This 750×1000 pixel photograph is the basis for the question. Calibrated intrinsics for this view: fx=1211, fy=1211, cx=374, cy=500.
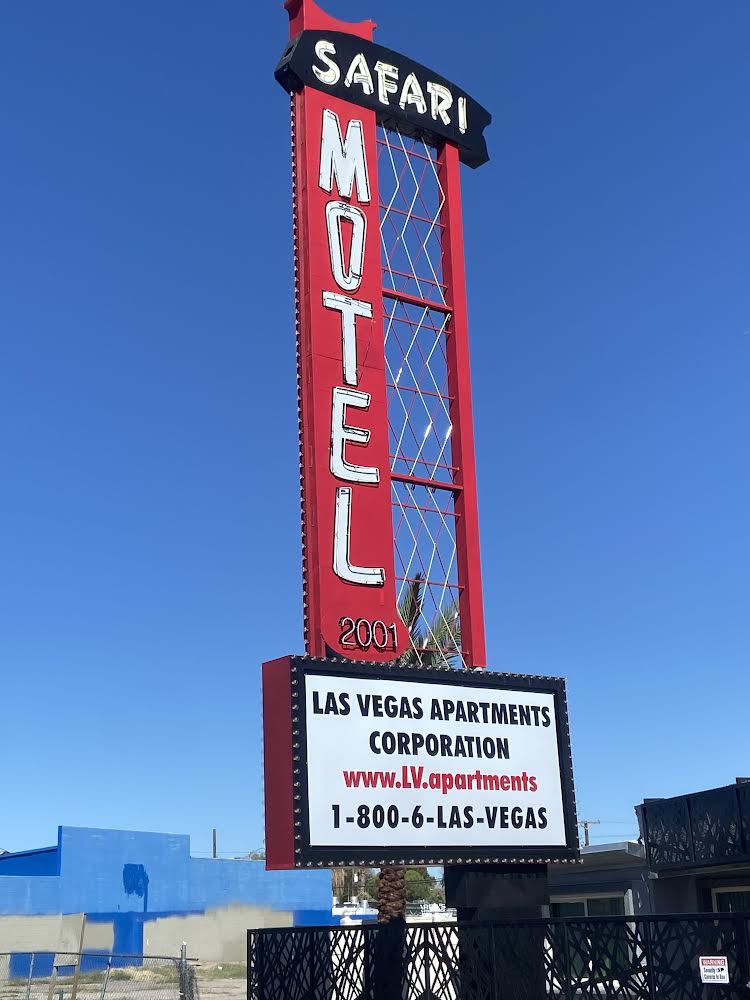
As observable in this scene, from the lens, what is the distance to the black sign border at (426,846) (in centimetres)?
1708

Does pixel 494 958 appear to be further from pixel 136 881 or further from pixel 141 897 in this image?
pixel 141 897

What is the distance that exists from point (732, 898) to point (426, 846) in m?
12.4

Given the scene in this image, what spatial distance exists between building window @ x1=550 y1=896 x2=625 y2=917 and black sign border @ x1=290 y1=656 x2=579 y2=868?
1117 centimetres

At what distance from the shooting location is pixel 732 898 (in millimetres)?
27688

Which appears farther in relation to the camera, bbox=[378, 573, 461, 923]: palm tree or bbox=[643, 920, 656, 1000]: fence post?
bbox=[378, 573, 461, 923]: palm tree

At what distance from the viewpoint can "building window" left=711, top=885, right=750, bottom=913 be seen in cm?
2728

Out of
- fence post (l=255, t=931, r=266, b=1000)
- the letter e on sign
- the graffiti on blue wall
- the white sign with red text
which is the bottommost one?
fence post (l=255, t=931, r=266, b=1000)

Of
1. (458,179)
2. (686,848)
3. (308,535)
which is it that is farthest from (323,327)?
(686,848)

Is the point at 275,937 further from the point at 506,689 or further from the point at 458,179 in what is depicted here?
the point at 458,179

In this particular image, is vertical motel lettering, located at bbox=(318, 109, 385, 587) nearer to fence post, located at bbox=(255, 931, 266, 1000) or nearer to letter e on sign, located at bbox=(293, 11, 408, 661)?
letter e on sign, located at bbox=(293, 11, 408, 661)

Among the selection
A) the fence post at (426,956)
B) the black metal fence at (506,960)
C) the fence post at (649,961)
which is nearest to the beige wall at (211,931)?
the black metal fence at (506,960)

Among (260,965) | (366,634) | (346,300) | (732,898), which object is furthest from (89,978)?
(346,300)

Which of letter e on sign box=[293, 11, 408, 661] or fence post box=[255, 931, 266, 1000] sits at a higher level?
letter e on sign box=[293, 11, 408, 661]

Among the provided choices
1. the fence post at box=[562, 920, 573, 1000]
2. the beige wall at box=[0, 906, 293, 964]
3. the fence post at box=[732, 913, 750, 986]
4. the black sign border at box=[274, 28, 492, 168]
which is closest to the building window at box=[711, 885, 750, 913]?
the fence post at box=[562, 920, 573, 1000]
